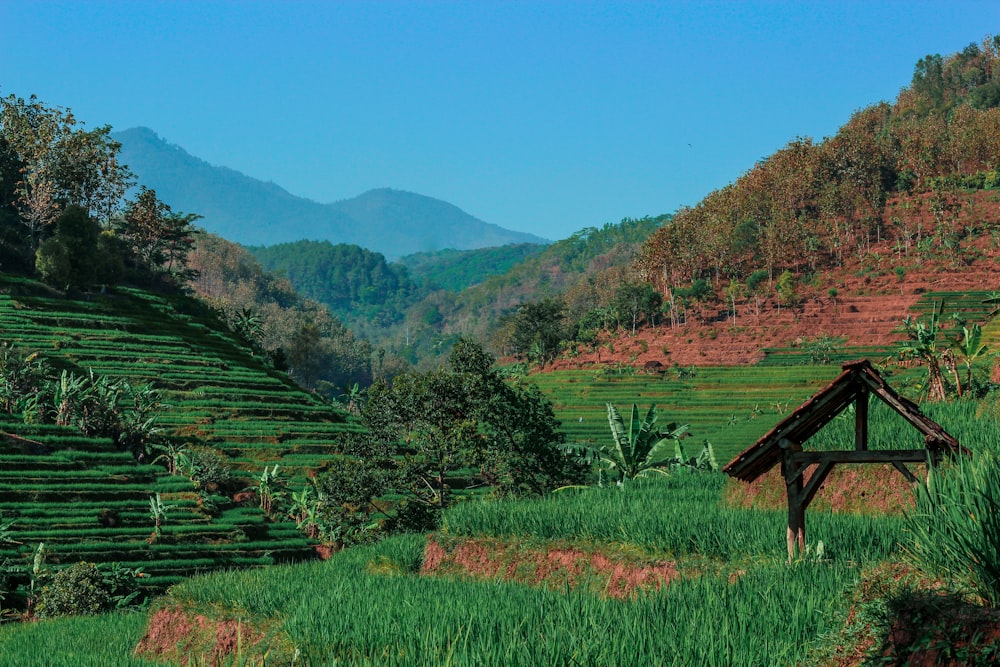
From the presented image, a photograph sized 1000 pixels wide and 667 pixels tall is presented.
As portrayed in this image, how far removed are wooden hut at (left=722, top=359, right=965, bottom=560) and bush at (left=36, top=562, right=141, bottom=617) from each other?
21.3 m

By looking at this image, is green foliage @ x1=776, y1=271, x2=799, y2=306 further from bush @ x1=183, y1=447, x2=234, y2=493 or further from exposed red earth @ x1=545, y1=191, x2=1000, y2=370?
bush @ x1=183, y1=447, x2=234, y2=493

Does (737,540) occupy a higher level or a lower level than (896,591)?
lower

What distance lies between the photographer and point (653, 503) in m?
17.3

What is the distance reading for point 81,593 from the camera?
27625 mm

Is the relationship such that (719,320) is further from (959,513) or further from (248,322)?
(959,513)

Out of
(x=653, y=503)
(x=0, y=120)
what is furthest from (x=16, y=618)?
(x=0, y=120)

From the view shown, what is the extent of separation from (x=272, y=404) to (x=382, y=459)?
2385cm

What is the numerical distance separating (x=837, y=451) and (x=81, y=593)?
74.8 feet

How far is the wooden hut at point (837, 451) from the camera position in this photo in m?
11.5

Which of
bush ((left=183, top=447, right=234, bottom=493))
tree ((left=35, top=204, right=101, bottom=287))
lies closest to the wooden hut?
bush ((left=183, top=447, right=234, bottom=493))

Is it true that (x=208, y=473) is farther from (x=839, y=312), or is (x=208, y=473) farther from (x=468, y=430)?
(x=839, y=312)

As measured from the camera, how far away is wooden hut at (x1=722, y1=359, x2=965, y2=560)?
11516 millimetres

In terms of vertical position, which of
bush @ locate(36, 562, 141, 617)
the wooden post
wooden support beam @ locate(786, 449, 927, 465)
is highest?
wooden support beam @ locate(786, 449, 927, 465)

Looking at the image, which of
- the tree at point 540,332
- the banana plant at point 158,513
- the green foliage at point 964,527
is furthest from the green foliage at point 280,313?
the green foliage at point 964,527
